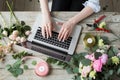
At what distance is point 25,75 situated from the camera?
3.76 feet

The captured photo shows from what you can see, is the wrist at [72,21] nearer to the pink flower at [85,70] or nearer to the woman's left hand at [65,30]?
the woman's left hand at [65,30]

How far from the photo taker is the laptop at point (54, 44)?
47.4 inches

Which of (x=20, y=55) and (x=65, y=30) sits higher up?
(x=65, y=30)

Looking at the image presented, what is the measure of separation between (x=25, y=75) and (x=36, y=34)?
0.68 ft

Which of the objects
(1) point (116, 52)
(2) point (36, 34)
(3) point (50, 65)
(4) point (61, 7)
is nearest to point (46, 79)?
(3) point (50, 65)

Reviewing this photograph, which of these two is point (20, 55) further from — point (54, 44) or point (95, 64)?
point (95, 64)

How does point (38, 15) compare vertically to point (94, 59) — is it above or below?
above

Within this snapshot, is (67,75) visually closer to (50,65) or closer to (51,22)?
(50,65)

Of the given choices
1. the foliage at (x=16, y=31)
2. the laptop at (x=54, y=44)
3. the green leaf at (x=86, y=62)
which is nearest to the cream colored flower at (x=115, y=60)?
the green leaf at (x=86, y=62)

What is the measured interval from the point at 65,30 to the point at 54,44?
0.27 ft

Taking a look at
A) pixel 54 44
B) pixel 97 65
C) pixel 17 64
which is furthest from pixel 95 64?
pixel 17 64

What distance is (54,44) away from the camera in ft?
3.99

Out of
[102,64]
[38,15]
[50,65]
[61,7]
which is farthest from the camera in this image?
[61,7]

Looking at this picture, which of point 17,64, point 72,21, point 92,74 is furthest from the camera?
point 72,21
